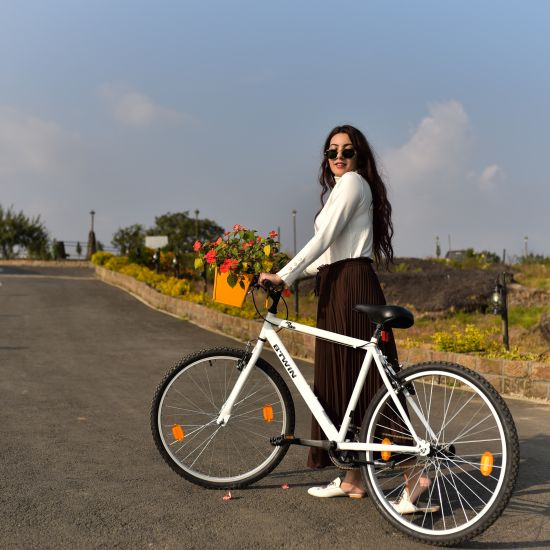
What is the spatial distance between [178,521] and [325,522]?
0.79 m

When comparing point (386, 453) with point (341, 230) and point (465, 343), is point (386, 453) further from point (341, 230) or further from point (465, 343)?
point (465, 343)

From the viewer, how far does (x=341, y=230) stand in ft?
14.5

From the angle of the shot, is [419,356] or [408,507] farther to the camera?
[419,356]

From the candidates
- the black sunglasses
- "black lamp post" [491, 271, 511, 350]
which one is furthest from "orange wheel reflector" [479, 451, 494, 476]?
"black lamp post" [491, 271, 511, 350]

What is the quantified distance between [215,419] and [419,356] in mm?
5716

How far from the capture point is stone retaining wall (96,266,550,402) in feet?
28.2

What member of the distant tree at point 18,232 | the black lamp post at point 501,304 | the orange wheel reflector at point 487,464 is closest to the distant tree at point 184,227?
the distant tree at point 18,232

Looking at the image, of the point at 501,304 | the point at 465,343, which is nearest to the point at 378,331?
the point at 465,343

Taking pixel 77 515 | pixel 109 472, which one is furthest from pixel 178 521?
Result: pixel 109 472

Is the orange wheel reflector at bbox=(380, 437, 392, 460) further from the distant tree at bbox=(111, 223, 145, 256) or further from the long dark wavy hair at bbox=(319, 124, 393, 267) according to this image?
the distant tree at bbox=(111, 223, 145, 256)

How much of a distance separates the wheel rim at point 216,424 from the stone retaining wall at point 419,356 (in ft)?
14.0

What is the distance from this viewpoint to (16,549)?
360cm

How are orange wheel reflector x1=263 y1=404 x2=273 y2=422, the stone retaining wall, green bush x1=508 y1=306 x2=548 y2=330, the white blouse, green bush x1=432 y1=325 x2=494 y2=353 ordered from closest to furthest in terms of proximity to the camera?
the white blouse < orange wheel reflector x1=263 y1=404 x2=273 y2=422 < the stone retaining wall < green bush x1=432 y1=325 x2=494 y2=353 < green bush x1=508 y1=306 x2=548 y2=330

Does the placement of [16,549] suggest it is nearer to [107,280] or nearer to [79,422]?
[79,422]
